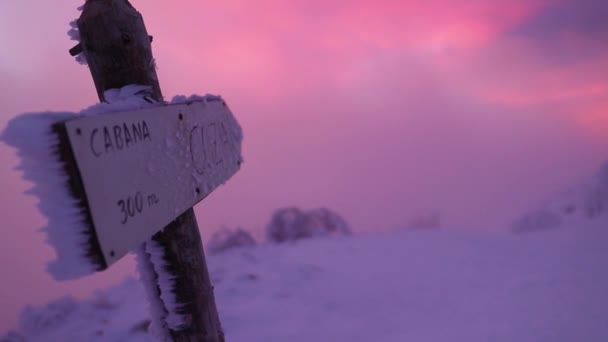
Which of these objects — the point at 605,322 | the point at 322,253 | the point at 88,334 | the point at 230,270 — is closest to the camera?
the point at 605,322

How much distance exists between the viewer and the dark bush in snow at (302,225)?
20.7ft

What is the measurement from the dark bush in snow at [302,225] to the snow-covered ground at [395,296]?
52 centimetres

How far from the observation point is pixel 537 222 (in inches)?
257

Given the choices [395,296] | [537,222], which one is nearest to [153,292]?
[395,296]

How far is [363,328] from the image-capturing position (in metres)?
3.27

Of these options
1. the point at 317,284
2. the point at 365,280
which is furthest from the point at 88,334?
the point at 365,280

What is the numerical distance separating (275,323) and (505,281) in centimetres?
217

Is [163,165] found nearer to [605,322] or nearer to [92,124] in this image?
[92,124]

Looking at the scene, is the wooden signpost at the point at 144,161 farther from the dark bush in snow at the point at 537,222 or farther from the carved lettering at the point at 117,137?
the dark bush in snow at the point at 537,222

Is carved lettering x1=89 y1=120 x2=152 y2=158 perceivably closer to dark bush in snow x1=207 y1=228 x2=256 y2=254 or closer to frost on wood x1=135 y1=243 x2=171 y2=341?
frost on wood x1=135 y1=243 x2=171 y2=341

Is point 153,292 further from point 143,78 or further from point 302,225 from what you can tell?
point 302,225

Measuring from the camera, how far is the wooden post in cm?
126

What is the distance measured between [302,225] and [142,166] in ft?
17.9

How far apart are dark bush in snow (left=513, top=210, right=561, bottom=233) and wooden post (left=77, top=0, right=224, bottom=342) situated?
19.8 ft
